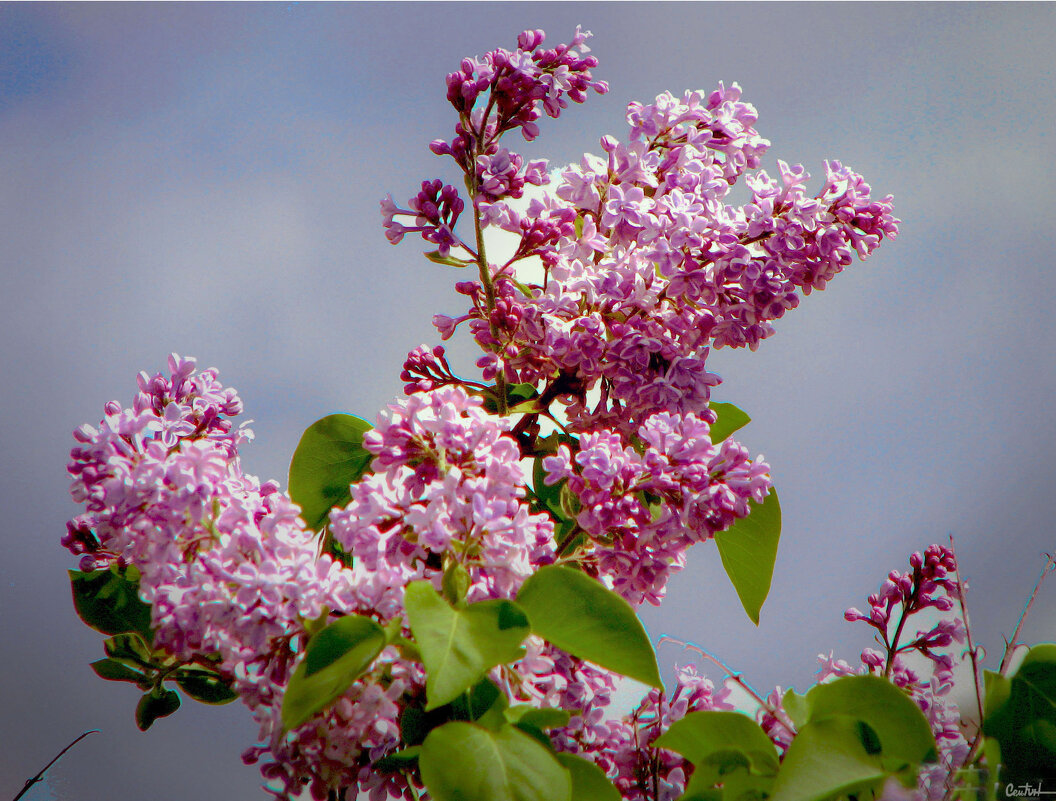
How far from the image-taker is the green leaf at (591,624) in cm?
40

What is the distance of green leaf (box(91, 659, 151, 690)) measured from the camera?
1.87 ft

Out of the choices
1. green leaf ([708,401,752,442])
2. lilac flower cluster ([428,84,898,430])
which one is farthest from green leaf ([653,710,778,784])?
green leaf ([708,401,752,442])

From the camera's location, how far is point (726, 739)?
40 centimetres

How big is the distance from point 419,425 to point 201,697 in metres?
0.28

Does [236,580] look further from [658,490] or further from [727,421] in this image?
[727,421]

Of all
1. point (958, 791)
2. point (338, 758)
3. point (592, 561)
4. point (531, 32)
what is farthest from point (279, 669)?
point (531, 32)

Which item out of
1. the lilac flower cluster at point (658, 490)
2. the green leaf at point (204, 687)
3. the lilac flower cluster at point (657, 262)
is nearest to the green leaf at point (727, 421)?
the lilac flower cluster at point (657, 262)

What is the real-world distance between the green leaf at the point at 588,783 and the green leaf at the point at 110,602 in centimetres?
34

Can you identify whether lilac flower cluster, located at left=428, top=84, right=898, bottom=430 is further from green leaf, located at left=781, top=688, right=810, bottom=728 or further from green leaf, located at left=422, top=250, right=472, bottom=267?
green leaf, located at left=781, top=688, right=810, bottom=728

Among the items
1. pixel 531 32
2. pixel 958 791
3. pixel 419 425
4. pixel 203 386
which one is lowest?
pixel 958 791

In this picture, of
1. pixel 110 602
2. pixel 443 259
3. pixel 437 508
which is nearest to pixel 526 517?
pixel 437 508

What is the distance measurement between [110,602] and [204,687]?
0.32ft

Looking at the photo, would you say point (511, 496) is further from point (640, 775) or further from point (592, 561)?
point (640, 775)

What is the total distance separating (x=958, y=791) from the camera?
1.11ft
